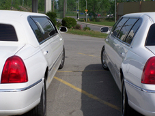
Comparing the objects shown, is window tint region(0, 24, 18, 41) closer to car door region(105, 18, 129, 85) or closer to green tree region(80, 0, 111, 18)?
car door region(105, 18, 129, 85)

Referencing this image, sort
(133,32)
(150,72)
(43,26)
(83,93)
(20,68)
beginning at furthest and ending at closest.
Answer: (83,93) → (43,26) → (133,32) → (20,68) → (150,72)

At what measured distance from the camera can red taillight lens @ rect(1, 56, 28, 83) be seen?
11.3 ft

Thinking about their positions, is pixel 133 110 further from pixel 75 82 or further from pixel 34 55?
pixel 75 82

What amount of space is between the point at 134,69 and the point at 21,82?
1555mm

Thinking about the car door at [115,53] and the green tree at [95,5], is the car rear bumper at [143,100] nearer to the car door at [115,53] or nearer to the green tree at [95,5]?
the car door at [115,53]

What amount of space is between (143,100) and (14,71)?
1.71m

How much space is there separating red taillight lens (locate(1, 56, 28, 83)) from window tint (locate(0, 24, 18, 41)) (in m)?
0.83

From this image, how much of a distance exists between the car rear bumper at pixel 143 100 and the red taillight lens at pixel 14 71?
1486 mm

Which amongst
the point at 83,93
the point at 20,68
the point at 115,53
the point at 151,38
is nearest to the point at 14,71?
the point at 20,68

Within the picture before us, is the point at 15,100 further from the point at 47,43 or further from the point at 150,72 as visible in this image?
the point at 47,43

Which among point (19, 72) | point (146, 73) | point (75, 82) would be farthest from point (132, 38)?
point (75, 82)

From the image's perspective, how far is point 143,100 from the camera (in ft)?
11.1

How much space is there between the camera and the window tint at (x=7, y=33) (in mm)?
4238

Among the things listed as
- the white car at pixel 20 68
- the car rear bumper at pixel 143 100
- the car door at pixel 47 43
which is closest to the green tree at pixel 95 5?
the car door at pixel 47 43
